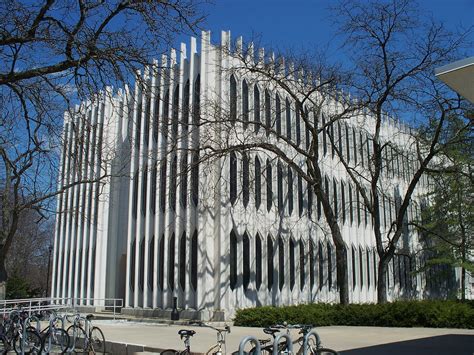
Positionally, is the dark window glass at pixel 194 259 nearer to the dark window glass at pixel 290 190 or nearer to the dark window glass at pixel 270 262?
the dark window glass at pixel 270 262

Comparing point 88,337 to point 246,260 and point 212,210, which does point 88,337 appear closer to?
point 212,210

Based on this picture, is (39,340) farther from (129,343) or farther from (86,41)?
(86,41)

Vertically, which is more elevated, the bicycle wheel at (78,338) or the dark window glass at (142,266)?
the dark window glass at (142,266)

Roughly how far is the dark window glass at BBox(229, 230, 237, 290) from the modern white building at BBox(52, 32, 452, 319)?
1.9 inches

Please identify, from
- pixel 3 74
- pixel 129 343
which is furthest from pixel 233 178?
pixel 3 74

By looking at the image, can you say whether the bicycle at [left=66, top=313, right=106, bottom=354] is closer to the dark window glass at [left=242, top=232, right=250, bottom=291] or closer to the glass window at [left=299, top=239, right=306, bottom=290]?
the dark window glass at [left=242, top=232, right=250, bottom=291]

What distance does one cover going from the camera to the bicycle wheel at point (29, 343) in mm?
12406

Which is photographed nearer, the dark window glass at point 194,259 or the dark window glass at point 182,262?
the dark window glass at point 194,259

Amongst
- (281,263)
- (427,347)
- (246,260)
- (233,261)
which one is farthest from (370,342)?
(281,263)

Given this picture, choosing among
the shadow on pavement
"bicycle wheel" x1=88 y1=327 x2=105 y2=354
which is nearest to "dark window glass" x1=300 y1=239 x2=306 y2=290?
the shadow on pavement

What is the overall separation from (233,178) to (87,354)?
15217 mm

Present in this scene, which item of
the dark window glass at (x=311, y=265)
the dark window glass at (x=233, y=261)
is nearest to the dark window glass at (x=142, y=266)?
the dark window glass at (x=233, y=261)

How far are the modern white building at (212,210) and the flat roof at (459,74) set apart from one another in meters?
14.1

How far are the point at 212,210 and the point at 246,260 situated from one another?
313 centimetres
